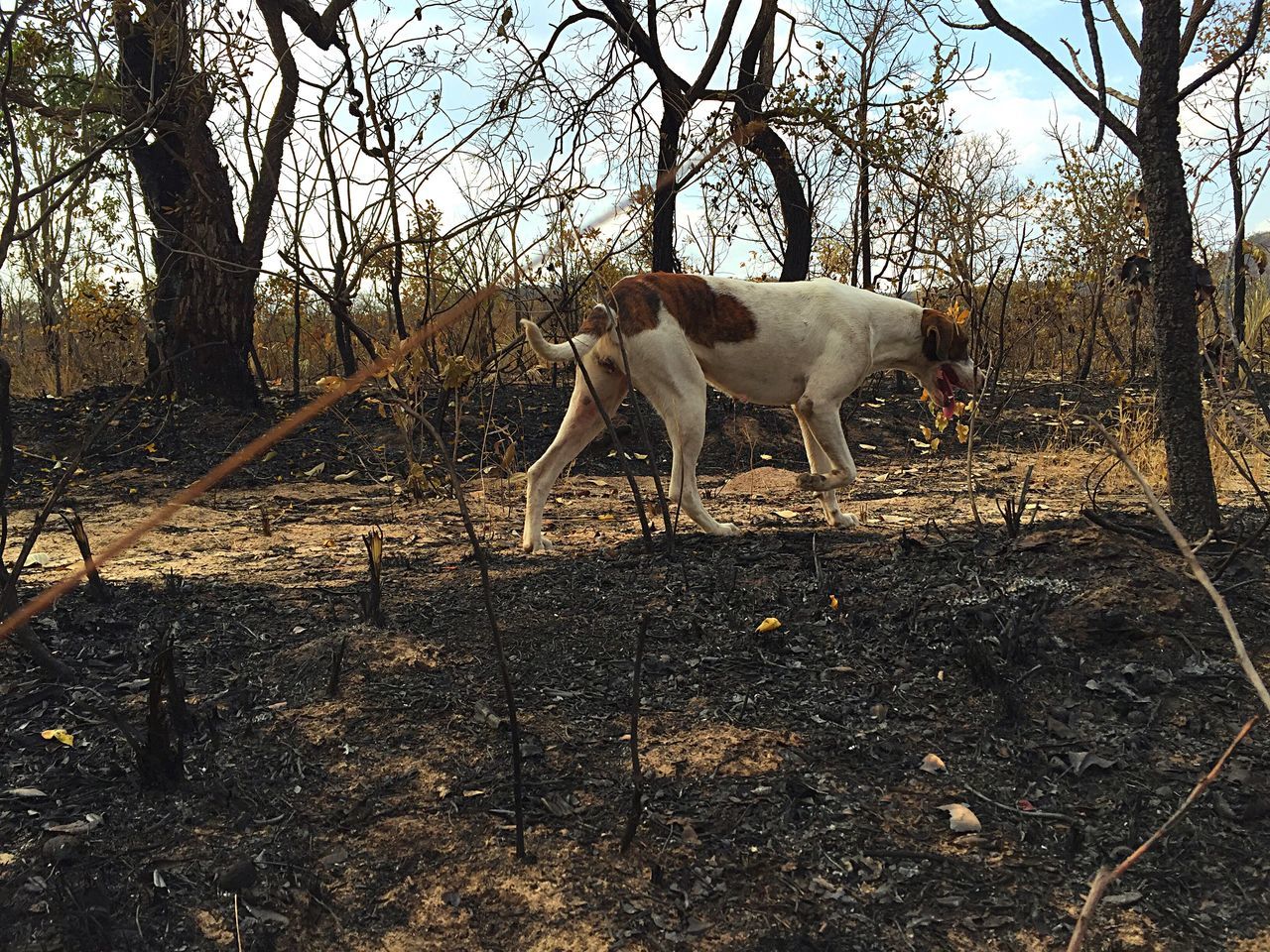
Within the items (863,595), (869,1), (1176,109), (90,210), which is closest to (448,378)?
(863,595)

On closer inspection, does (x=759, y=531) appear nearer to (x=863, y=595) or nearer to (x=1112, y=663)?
(x=863, y=595)

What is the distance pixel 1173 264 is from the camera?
3.74 m

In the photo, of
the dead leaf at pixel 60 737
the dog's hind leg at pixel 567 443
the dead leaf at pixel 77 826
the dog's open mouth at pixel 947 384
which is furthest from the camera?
the dog's open mouth at pixel 947 384

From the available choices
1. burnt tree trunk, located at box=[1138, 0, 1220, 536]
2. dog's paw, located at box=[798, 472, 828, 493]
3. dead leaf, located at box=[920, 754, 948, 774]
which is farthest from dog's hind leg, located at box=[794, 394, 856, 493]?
dead leaf, located at box=[920, 754, 948, 774]

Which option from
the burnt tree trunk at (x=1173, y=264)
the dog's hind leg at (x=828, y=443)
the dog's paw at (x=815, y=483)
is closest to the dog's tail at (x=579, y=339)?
the dog's hind leg at (x=828, y=443)

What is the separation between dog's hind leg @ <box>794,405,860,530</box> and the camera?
534cm

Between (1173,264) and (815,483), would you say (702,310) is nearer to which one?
(815,483)

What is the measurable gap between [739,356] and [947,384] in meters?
1.47

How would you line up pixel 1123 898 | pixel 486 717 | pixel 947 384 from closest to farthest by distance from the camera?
pixel 1123 898
pixel 486 717
pixel 947 384

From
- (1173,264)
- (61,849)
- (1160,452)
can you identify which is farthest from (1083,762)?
(1160,452)

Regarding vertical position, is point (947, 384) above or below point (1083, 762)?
above

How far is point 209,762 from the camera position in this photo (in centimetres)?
272

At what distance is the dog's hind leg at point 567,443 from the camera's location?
499cm

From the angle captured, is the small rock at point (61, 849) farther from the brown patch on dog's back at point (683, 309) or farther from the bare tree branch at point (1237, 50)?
the bare tree branch at point (1237, 50)
